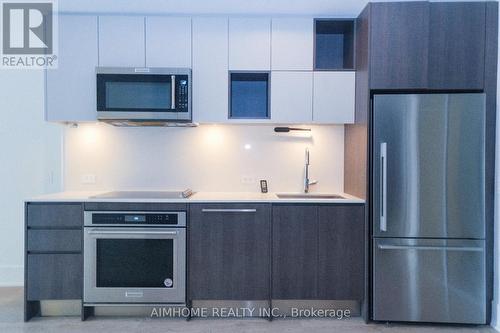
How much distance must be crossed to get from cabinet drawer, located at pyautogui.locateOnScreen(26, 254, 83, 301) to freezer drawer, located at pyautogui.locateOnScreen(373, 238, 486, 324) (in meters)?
2.28

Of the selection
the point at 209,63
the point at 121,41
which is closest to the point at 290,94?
the point at 209,63

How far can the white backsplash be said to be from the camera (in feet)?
9.64

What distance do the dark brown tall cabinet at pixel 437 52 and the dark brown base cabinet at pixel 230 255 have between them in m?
0.97

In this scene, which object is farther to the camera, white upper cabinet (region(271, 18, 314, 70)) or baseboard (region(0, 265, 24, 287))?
baseboard (region(0, 265, 24, 287))

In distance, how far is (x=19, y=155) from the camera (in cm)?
308

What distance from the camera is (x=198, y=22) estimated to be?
8.55 feet

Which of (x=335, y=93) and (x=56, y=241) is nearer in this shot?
(x=56, y=241)

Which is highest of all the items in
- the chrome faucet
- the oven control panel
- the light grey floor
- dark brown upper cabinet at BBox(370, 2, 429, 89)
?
dark brown upper cabinet at BBox(370, 2, 429, 89)

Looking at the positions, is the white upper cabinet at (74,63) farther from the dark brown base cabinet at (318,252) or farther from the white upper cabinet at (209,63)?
the dark brown base cabinet at (318,252)

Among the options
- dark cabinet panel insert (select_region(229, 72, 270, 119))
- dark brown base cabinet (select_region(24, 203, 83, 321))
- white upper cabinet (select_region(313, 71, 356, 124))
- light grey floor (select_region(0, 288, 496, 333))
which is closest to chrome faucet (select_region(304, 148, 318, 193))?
white upper cabinet (select_region(313, 71, 356, 124))

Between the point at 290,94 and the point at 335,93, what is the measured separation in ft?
1.25

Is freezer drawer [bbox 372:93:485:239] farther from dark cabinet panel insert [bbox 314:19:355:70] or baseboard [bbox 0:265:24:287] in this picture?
baseboard [bbox 0:265:24:287]

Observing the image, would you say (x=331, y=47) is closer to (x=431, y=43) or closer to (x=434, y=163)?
(x=431, y=43)

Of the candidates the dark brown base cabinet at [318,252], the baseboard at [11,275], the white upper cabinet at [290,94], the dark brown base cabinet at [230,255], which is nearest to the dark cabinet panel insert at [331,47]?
the white upper cabinet at [290,94]
